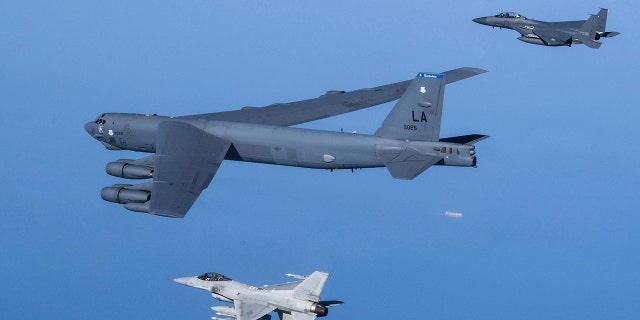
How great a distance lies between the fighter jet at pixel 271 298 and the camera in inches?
2879

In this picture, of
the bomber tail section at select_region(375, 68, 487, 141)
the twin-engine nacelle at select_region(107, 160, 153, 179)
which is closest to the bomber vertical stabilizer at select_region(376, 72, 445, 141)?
the bomber tail section at select_region(375, 68, 487, 141)

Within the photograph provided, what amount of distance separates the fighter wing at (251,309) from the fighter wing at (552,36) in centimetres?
4416

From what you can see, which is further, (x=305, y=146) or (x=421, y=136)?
(x=305, y=146)

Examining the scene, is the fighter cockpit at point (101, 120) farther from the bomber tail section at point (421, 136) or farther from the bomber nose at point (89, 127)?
the bomber tail section at point (421, 136)

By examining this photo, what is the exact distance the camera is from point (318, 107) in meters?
89.1

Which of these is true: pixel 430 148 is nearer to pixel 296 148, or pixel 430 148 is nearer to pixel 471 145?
pixel 471 145

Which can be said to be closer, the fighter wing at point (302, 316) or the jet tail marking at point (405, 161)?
the fighter wing at point (302, 316)

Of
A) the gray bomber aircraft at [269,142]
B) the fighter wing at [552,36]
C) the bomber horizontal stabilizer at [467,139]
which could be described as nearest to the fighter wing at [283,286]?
the gray bomber aircraft at [269,142]

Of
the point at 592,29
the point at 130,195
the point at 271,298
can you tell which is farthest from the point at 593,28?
the point at 130,195

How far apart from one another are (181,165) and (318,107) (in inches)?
562

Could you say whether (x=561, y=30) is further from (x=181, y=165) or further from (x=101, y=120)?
(x=181, y=165)

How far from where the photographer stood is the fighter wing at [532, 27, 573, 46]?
107m

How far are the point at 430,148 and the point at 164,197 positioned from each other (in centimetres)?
1727

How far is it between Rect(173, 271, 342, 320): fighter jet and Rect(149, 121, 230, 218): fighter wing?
6.45 metres
